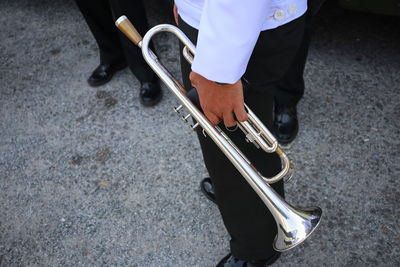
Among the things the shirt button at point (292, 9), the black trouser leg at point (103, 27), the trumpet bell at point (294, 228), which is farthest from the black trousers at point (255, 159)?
the black trouser leg at point (103, 27)

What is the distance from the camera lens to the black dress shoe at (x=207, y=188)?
185cm

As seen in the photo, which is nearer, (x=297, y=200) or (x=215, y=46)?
(x=215, y=46)

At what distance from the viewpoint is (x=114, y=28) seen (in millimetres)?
2385

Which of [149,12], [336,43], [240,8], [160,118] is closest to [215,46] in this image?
[240,8]

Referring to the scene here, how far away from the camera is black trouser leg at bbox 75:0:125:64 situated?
2.19m

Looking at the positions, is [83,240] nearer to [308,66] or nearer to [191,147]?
[191,147]

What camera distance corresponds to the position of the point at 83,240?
1.84m

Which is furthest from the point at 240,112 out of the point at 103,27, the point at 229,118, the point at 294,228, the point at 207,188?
the point at 103,27

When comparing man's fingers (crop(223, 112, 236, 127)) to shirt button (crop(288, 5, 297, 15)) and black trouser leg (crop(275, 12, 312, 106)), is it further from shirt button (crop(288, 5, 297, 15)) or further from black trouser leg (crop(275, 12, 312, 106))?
black trouser leg (crop(275, 12, 312, 106))

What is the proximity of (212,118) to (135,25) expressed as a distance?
127 cm

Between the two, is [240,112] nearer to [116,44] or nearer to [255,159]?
[255,159]

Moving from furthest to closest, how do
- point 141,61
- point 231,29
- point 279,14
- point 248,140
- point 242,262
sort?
point 141,61
point 242,262
point 248,140
point 279,14
point 231,29

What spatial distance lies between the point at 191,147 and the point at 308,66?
1.04 meters

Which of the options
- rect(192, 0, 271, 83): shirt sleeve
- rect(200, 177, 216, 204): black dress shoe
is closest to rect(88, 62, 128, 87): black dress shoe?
rect(200, 177, 216, 204): black dress shoe
